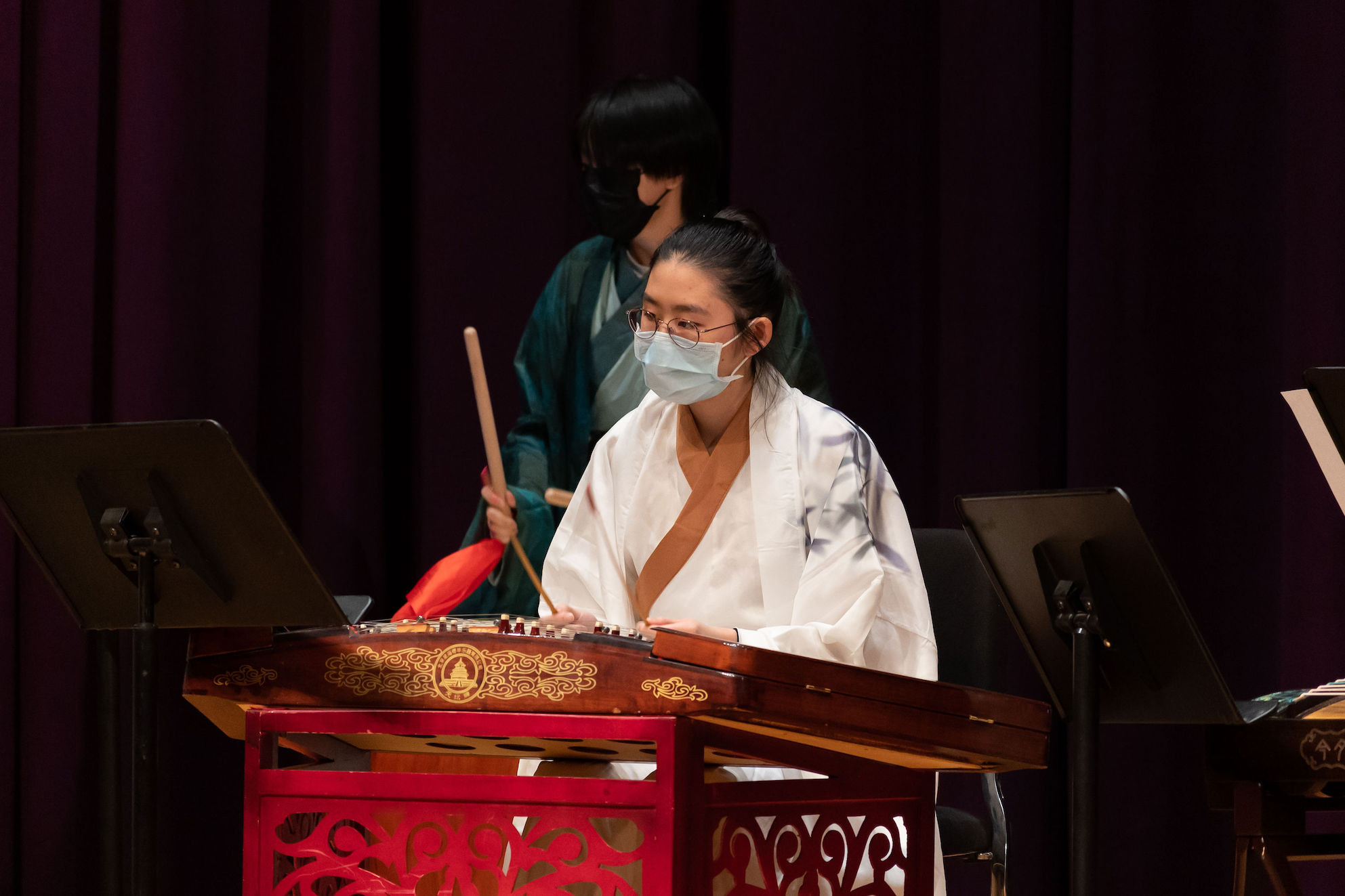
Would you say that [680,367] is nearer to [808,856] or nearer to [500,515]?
[500,515]

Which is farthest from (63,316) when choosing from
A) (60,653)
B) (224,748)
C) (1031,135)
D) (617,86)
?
(1031,135)

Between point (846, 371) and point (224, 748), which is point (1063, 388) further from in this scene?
point (224, 748)

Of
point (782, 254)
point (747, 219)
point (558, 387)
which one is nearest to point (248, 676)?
point (747, 219)

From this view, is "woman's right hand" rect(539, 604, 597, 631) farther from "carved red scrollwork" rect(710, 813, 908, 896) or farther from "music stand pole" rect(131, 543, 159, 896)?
"music stand pole" rect(131, 543, 159, 896)

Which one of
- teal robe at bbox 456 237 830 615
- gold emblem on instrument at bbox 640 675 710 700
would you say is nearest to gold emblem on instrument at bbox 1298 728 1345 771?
gold emblem on instrument at bbox 640 675 710 700

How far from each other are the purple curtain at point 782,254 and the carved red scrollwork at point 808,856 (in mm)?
1236

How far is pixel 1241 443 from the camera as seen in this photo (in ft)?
9.25

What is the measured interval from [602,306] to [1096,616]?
1328 millimetres

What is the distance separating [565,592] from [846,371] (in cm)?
125

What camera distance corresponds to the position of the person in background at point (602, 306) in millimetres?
2516

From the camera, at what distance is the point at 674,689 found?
130 centimetres

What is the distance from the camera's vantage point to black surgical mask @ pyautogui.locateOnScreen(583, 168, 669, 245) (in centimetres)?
252

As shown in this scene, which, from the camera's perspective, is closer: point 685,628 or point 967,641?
point 685,628

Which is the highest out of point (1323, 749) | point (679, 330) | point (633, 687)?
point (679, 330)
